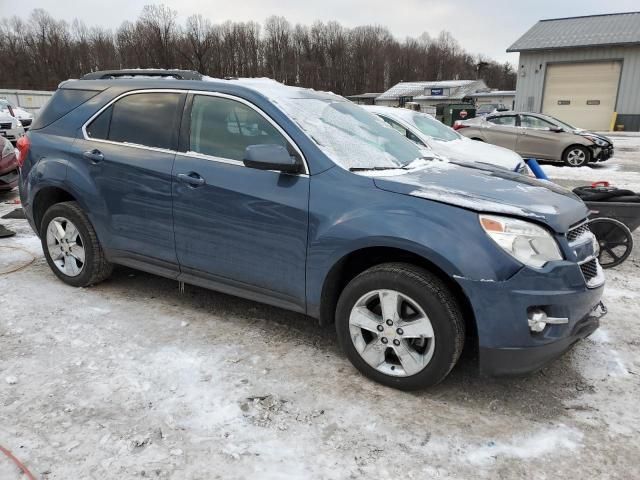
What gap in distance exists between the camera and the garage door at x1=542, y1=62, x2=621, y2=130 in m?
25.5

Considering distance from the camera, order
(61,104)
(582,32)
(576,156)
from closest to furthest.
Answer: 1. (61,104)
2. (576,156)
3. (582,32)

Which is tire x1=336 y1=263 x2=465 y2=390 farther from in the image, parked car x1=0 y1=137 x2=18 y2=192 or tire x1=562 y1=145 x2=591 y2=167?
tire x1=562 y1=145 x2=591 y2=167

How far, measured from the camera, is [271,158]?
299 cm

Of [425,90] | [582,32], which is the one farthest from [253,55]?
[582,32]

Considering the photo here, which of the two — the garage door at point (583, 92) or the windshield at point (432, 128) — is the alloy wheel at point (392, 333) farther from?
the garage door at point (583, 92)

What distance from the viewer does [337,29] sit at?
97062mm

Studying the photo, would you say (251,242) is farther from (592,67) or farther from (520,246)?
(592,67)

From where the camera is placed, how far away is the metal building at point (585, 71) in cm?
2491

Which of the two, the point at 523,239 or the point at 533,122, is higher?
the point at 533,122

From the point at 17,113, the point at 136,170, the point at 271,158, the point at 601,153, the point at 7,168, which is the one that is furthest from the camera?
the point at 17,113

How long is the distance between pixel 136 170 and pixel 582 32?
29718 millimetres

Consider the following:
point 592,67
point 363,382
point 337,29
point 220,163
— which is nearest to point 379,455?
point 363,382

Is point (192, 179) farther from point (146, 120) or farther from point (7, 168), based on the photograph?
point (7, 168)

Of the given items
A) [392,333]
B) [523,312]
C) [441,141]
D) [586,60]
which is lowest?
[392,333]
